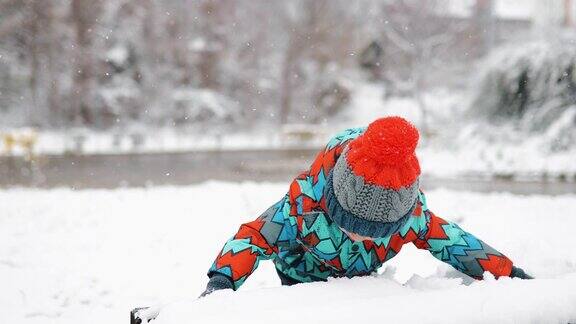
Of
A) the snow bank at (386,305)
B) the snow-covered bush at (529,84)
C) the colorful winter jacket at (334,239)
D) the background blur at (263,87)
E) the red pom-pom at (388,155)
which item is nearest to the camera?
the snow bank at (386,305)

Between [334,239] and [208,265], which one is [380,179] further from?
[208,265]

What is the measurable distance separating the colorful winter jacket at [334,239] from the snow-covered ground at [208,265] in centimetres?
9

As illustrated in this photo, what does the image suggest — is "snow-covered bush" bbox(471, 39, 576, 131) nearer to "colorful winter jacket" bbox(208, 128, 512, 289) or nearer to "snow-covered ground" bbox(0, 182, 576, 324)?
"snow-covered ground" bbox(0, 182, 576, 324)

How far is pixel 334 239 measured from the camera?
1.87m

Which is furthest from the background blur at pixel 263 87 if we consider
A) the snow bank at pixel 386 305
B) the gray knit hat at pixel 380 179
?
the snow bank at pixel 386 305

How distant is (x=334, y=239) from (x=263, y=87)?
24953mm

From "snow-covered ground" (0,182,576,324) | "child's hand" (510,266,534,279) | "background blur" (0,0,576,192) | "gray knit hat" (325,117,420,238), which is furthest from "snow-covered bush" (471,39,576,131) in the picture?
"gray knit hat" (325,117,420,238)

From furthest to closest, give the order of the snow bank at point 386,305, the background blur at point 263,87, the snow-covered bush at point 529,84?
the snow-covered bush at point 529,84
the background blur at point 263,87
the snow bank at point 386,305

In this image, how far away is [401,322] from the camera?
4.06ft

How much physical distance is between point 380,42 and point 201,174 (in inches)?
749

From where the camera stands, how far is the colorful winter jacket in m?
1.81

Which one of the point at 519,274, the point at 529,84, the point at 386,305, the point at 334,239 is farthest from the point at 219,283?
the point at 529,84

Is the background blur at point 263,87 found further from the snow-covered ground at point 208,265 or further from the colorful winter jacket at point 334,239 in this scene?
the colorful winter jacket at point 334,239

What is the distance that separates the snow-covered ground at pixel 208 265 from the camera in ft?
4.28
